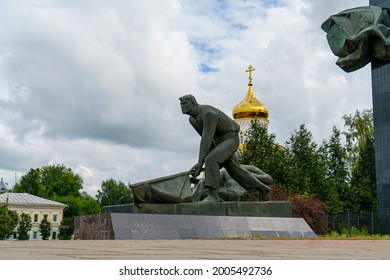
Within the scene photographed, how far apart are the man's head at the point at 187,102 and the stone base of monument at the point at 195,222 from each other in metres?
2.36

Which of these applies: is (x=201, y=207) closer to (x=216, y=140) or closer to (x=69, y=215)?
(x=216, y=140)

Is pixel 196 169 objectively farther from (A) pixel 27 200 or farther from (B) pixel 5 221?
(A) pixel 27 200

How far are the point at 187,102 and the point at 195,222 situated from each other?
3.09 metres

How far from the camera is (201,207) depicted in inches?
484

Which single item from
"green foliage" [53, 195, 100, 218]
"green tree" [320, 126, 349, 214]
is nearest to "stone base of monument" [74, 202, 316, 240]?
"green tree" [320, 126, 349, 214]

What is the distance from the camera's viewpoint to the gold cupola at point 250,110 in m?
64.9

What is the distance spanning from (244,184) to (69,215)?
64.7 m

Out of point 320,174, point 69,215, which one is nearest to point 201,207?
point 320,174

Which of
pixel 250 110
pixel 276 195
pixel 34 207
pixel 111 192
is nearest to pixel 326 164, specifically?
pixel 276 195

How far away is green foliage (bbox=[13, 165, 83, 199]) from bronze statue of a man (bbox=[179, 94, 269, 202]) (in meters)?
65.6

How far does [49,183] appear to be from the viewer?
250 ft

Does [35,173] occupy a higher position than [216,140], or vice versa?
[35,173]

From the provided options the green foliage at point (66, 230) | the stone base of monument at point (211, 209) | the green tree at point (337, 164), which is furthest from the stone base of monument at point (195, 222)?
the green foliage at point (66, 230)
